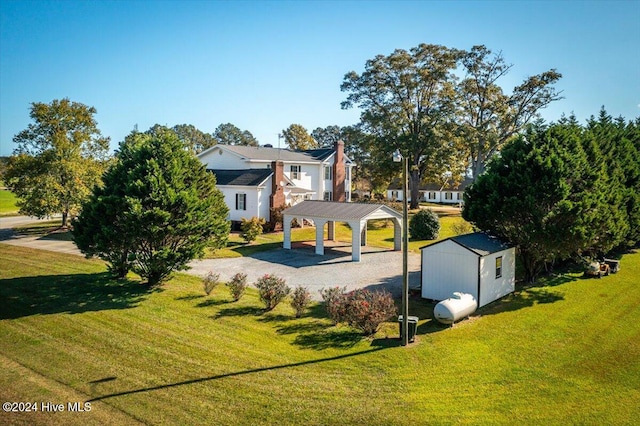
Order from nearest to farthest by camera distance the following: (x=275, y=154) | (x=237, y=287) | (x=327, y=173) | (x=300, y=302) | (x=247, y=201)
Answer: (x=300, y=302) < (x=237, y=287) < (x=247, y=201) < (x=275, y=154) < (x=327, y=173)

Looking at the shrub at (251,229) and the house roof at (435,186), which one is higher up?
the house roof at (435,186)

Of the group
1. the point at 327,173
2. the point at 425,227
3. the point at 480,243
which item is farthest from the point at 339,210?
the point at 327,173

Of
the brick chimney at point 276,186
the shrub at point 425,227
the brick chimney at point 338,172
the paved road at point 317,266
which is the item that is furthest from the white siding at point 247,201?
the shrub at point 425,227

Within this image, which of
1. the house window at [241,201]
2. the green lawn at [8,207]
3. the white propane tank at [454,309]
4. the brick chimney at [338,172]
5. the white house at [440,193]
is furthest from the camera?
the white house at [440,193]

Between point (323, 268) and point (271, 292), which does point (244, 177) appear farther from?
point (271, 292)

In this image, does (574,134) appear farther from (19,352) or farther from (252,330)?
(19,352)

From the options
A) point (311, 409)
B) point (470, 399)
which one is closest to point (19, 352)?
point (311, 409)

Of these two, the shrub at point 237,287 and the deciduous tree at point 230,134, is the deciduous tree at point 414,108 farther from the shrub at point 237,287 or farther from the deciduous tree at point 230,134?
the deciduous tree at point 230,134
